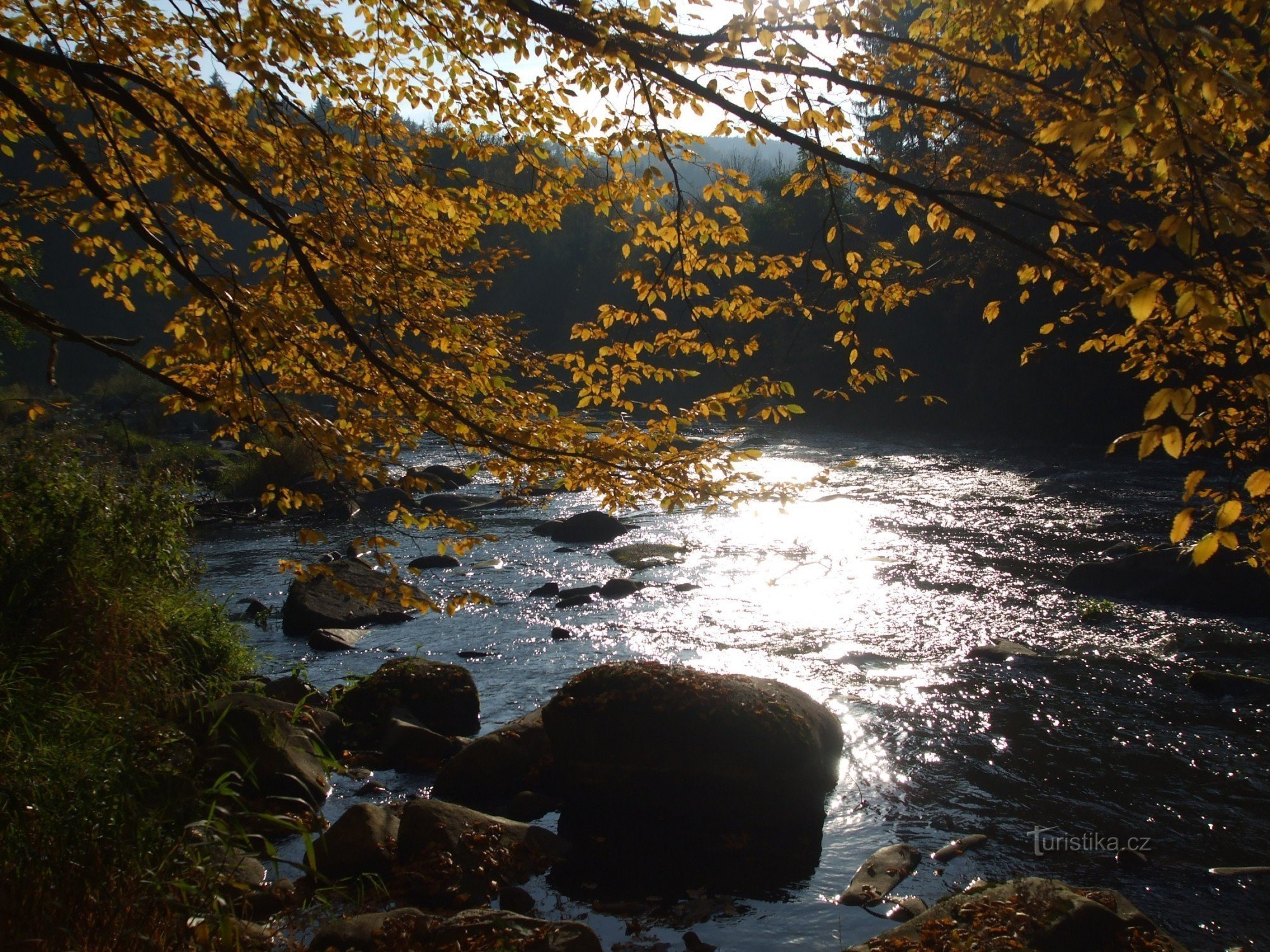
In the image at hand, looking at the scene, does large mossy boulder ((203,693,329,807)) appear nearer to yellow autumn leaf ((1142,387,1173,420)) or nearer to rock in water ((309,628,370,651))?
rock in water ((309,628,370,651))

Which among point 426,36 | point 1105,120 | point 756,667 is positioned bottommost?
point 756,667

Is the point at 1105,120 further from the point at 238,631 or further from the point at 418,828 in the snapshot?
the point at 238,631

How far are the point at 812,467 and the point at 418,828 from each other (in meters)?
19.1

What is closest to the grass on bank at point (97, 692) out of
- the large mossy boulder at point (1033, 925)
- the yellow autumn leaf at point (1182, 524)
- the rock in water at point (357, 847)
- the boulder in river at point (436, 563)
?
the rock in water at point (357, 847)

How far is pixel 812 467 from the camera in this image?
23.4 m

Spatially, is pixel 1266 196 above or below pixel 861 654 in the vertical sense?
above

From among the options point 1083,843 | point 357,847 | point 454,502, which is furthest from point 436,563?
point 1083,843

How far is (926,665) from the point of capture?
955cm

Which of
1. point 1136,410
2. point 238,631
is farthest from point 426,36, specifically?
point 1136,410

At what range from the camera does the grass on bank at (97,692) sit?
3.41 metres

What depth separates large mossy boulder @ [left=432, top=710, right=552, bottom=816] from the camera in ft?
21.8

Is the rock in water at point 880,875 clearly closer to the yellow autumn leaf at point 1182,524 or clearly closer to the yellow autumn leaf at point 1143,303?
the yellow autumn leaf at point 1182,524

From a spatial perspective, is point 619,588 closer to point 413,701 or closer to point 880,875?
point 413,701

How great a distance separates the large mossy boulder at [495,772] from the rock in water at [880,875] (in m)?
2.52
